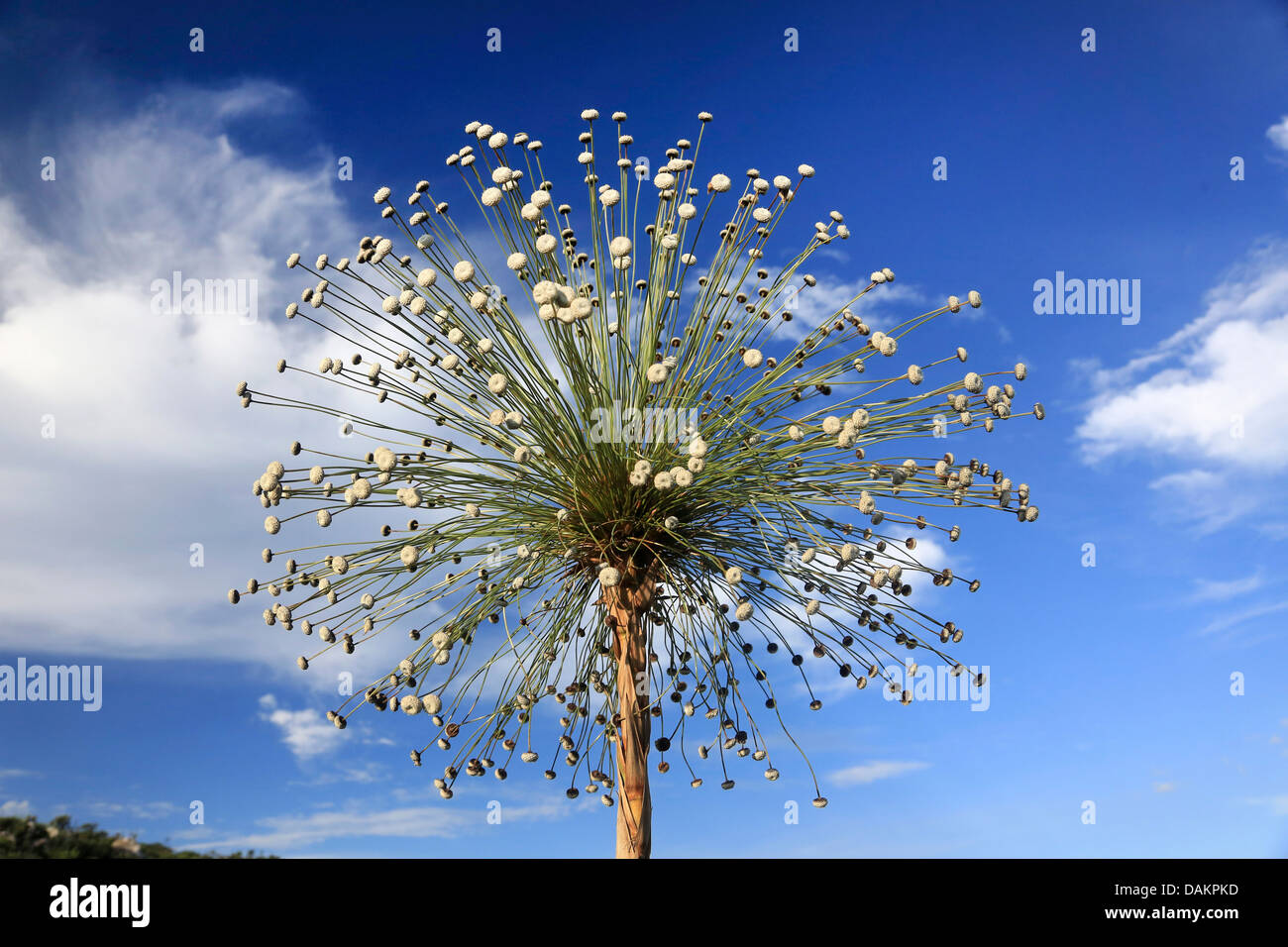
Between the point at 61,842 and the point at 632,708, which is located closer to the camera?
the point at 61,842

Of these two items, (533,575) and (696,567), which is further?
Answer: (696,567)

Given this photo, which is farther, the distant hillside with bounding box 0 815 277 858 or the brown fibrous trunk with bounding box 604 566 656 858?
the brown fibrous trunk with bounding box 604 566 656 858

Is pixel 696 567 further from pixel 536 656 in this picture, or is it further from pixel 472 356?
→ pixel 472 356

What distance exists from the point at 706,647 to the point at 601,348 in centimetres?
108

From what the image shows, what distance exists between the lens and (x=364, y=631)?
2.78 meters

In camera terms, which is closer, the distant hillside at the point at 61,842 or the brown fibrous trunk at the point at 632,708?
the distant hillside at the point at 61,842

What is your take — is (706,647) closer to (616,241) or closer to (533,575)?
(533,575)
